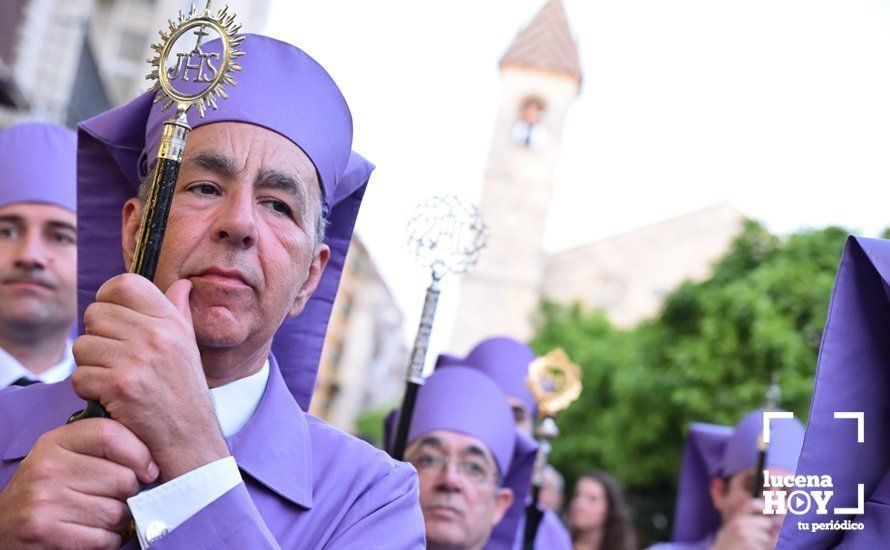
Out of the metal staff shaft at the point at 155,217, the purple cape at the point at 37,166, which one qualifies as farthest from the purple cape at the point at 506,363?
the metal staff shaft at the point at 155,217

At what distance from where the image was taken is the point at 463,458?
5895mm

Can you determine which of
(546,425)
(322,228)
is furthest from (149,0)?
(322,228)

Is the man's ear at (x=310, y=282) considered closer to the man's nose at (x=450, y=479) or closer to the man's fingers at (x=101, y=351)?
the man's fingers at (x=101, y=351)

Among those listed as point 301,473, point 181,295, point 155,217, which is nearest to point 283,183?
point 181,295

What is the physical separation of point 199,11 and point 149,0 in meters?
45.5

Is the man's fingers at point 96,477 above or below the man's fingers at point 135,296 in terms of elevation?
below

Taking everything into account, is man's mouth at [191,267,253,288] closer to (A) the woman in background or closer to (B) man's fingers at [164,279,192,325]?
(B) man's fingers at [164,279,192,325]

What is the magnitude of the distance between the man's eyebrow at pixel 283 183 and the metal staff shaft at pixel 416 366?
220 centimetres

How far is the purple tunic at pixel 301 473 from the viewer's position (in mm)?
2865

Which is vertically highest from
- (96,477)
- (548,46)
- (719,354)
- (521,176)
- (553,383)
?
(548,46)

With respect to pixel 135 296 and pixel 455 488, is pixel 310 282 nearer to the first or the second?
pixel 135 296

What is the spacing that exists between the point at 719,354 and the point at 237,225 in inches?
897

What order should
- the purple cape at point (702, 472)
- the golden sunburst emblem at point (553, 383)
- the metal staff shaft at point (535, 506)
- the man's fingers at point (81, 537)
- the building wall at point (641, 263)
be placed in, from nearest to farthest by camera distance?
the man's fingers at point (81, 537)
the metal staff shaft at point (535, 506)
the golden sunburst emblem at point (553, 383)
the purple cape at point (702, 472)
the building wall at point (641, 263)

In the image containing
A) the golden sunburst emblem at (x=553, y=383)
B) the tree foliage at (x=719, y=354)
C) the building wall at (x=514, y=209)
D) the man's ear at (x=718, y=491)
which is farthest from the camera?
the building wall at (x=514, y=209)
